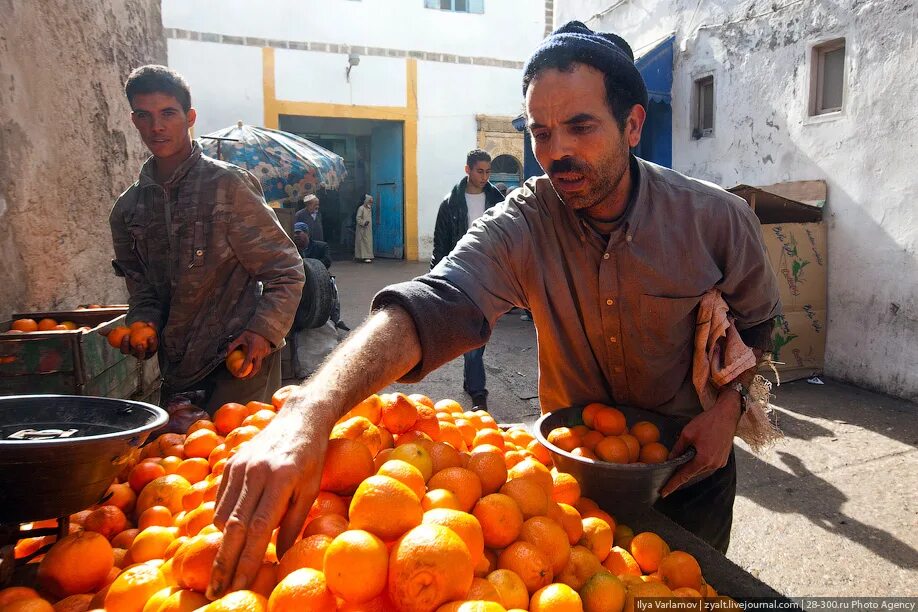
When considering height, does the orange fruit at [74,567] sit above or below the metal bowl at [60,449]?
below

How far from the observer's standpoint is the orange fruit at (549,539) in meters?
1.22

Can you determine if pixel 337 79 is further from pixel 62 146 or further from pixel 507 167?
pixel 62 146

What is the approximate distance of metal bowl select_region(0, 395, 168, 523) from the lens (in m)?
1.20

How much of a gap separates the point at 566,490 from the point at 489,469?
228 mm

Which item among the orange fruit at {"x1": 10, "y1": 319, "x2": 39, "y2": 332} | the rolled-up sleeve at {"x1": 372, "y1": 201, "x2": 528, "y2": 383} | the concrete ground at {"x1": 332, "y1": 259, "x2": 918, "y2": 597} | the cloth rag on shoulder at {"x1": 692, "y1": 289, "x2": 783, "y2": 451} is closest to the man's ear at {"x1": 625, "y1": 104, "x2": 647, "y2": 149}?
the rolled-up sleeve at {"x1": 372, "y1": 201, "x2": 528, "y2": 383}

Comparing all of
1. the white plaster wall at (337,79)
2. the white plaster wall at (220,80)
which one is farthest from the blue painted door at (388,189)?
the white plaster wall at (220,80)

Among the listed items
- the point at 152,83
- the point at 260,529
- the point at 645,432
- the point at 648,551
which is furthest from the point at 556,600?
the point at 152,83

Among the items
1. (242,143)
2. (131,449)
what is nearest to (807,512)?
(131,449)

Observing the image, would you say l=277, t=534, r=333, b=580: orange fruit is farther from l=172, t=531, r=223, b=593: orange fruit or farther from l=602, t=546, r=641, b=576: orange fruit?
l=602, t=546, r=641, b=576: orange fruit

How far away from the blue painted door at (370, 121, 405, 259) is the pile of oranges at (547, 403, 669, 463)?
1498 centimetres

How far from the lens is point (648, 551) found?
1.38 m

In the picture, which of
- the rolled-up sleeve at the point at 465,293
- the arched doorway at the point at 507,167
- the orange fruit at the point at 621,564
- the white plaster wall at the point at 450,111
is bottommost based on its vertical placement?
the orange fruit at the point at 621,564

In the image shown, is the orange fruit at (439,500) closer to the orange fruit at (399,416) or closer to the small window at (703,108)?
the orange fruit at (399,416)

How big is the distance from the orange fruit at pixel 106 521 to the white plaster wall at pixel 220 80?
14.1 metres
